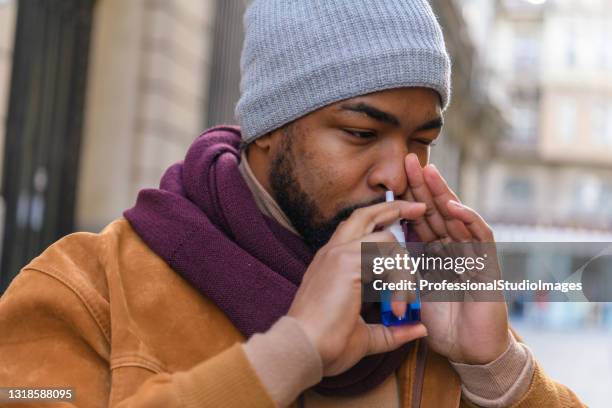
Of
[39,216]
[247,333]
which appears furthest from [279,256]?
[39,216]

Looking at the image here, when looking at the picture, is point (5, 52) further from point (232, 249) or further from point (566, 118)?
point (566, 118)

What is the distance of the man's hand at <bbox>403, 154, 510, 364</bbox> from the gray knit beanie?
0.21m

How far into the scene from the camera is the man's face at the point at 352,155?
64.6 inches

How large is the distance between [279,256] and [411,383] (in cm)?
40

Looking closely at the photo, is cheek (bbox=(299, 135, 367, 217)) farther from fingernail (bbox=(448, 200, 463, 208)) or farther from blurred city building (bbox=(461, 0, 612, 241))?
blurred city building (bbox=(461, 0, 612, 241))

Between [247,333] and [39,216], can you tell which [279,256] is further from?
[39,216]

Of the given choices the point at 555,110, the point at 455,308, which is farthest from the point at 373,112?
the point at 555,110

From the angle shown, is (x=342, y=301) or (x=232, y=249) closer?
(x=342, y=301)

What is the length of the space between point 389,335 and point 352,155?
0.38 m

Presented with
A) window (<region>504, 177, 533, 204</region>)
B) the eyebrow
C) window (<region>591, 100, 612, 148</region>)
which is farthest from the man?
window (<region>591, 100, 612, 148</region>)

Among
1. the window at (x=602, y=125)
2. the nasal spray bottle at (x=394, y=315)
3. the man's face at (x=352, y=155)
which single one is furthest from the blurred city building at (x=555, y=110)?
the nasal spray bottle at (x=394, y=315)

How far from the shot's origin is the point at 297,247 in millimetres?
1708

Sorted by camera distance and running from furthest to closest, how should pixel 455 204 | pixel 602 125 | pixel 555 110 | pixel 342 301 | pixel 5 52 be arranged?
1. pixel 555 110
2. pixel 602 125
3. pixel 5 52
4. pixel 455 204
5. pixel 342 301

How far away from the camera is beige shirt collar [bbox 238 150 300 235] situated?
1758 millimetres
